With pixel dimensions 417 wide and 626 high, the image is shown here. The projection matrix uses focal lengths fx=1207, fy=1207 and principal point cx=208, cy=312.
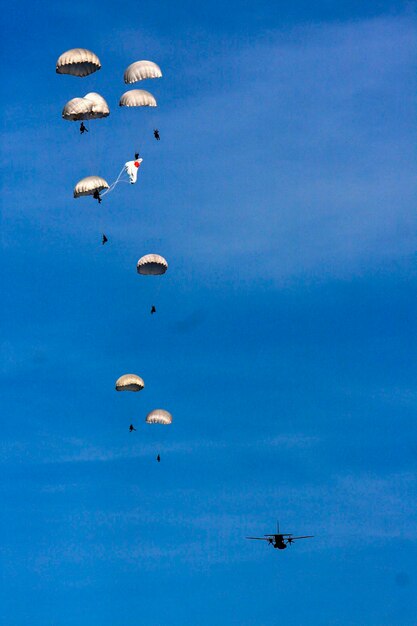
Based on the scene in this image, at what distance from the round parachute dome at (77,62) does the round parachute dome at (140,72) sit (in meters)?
4.22

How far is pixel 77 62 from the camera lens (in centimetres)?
13562

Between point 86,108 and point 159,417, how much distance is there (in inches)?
1679

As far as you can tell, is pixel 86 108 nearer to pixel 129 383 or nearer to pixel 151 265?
pixel 151 265

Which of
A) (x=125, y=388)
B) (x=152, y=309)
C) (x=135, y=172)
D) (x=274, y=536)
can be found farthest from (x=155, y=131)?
(x=274, y=536)

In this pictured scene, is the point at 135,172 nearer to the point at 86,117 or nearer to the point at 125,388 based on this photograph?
the point at 86,117

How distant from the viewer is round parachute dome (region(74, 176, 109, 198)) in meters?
142

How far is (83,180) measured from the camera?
470 ft

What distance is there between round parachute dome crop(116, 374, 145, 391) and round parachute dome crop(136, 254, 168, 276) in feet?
44.0

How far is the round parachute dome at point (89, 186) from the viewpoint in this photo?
465 feet

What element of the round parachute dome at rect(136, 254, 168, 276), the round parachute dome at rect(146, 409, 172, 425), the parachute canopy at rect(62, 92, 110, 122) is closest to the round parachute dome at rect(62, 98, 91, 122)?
the parachute canopy at rect(62, 92, 110, 122)

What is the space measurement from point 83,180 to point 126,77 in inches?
516

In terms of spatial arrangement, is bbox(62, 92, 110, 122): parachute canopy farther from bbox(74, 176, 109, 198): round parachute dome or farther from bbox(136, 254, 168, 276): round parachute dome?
bbox(136, 254, 168, 276): round parachute dome

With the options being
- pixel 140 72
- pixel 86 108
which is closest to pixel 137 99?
pixel 140 72

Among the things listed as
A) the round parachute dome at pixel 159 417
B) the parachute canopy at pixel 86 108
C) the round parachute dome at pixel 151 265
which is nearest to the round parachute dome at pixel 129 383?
the round parachute dome at pixel 159 417
